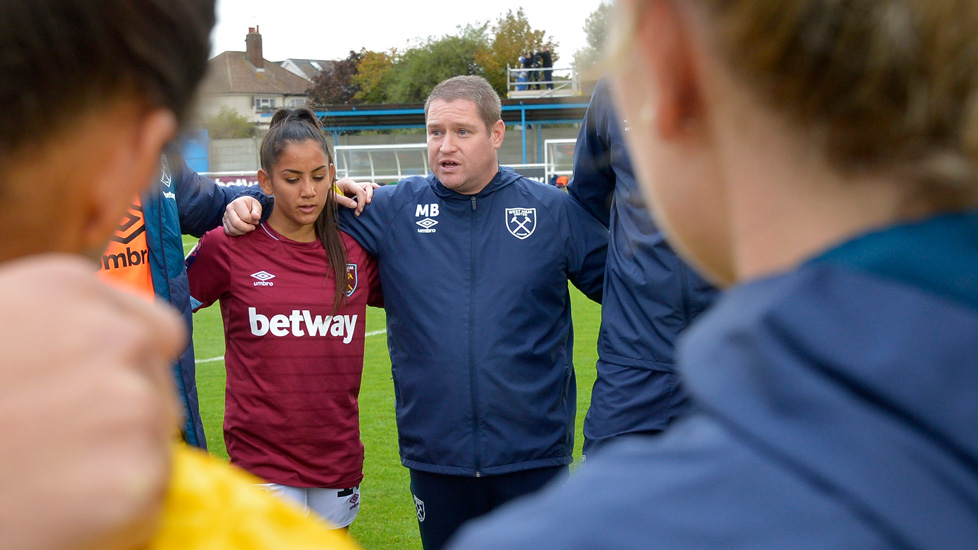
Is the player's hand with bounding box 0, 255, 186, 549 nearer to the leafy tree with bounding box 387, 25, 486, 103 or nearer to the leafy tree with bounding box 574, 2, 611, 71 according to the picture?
the leafy tree with bounding box 574, 2, 611, 71

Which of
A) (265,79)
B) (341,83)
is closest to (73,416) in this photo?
(341,83)

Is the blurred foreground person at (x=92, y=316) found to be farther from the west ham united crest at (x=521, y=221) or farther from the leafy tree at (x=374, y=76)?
the leafy tree at (x=374, y=76)

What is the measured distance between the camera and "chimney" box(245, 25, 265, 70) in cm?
6812

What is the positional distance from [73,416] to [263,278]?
3.66 meters

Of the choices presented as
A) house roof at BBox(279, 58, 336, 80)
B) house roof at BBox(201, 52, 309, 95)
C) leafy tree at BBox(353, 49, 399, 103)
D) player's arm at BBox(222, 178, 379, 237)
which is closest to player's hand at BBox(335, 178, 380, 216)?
player's arm at BBox(222, 178, 379, 237)

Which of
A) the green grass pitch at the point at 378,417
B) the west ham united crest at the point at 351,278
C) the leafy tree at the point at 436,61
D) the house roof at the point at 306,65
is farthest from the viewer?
the house roof at the point at 306,65

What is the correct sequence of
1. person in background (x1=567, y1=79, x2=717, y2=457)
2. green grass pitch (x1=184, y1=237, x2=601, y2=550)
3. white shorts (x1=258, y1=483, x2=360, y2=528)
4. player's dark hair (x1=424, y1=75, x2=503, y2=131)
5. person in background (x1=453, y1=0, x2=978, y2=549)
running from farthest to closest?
green grass pitch (x1=184, y1=237, x2=601, y2=550)
player's dark hair (x1=424, y1=75, x2=503, y2=131)
white shorts (x1=258, y1=483, x2=360, y2=528)
person in background (x1=567, y1=79, x2=717, y2=457)
person in background (x1=453, y1=0, x2=978, y2=549)

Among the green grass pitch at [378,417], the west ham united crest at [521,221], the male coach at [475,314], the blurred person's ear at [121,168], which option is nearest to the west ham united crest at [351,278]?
the male coach at [475,314]

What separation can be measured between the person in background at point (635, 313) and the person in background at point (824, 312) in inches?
114

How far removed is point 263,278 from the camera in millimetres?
4129

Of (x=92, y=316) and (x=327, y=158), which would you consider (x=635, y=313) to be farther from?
(x=92, y=316)

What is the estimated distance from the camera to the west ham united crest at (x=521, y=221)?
4.12 metres

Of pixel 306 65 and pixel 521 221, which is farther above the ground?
pixel 306 65

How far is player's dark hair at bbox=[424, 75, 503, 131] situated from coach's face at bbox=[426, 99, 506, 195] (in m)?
0.03
